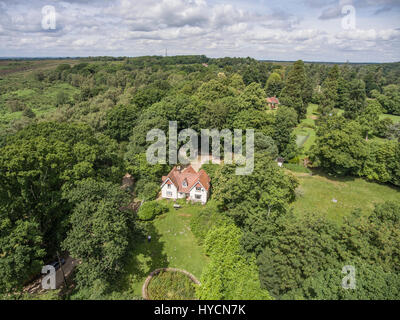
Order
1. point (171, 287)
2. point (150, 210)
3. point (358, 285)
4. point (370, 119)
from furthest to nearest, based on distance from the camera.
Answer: point (370, 119), point (150, 210), point (171, 287), point (358, 285)

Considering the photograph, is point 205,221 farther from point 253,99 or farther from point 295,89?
point 295,89

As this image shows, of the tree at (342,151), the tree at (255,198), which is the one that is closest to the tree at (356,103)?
the tree at (342,151)

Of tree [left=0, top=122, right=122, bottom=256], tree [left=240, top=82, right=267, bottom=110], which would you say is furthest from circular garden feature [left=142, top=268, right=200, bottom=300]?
tree [left=240, top=82, right=267, bottom=110]

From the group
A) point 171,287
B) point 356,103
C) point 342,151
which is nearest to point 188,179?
point 171,287

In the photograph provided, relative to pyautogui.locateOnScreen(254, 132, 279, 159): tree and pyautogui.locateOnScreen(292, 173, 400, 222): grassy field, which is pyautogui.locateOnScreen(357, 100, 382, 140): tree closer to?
pyautogui.locateOnScreen(292, 173, 400, 222): grassy field

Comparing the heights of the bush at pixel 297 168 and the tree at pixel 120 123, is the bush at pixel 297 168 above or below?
below

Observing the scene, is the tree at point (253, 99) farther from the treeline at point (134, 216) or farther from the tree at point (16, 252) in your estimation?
the tree at point (16, 252)

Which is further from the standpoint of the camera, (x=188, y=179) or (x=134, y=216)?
(x=188, y=179)

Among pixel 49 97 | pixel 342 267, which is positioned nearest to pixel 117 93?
pixel 49 97
